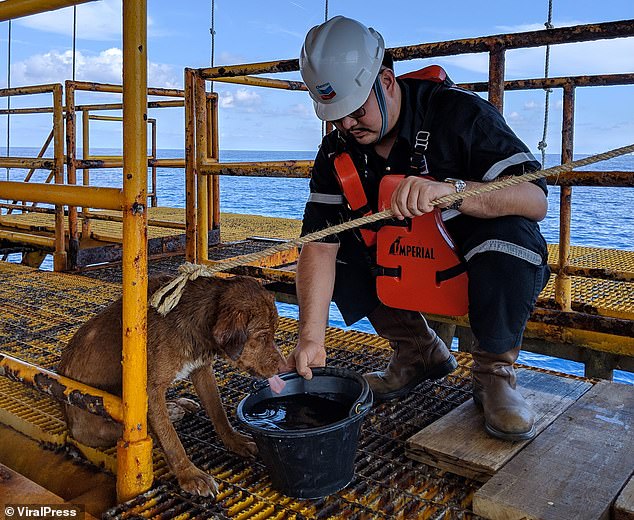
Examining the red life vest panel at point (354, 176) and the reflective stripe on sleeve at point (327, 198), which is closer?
the red life vest panel at point (354, 176)

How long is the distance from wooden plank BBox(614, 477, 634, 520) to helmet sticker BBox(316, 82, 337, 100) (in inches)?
61.2

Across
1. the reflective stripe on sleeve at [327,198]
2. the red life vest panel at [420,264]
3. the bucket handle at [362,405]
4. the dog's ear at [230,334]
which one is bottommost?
the bucket handle at [362,405]

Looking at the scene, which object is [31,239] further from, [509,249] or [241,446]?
[509,249]

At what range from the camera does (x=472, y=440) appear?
2342 mm

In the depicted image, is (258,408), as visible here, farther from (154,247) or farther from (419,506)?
(154,247)

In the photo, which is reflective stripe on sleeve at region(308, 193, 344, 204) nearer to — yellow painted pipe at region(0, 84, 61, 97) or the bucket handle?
the bucket handle

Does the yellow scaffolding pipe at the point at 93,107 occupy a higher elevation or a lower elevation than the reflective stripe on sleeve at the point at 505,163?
higher

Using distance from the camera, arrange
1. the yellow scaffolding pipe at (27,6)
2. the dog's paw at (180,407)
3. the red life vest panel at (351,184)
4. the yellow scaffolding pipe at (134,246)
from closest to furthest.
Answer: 1. the yellow scaffolding pipe at (134,246)
2. the yellow scaffolding pipe at (27,6)
3. the red life vest panel at (351,184)
4. the dog's paw at (180,407)

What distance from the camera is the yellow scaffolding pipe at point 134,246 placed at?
1.82 metres

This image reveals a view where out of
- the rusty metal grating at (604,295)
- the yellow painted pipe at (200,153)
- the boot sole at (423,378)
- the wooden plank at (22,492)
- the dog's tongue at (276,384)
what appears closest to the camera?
the wooden plank at (22,492)

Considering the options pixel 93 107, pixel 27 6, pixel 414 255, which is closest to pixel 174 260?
pixel 93 107

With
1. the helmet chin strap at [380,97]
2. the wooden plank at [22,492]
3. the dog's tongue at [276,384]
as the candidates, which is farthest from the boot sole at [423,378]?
the wooden plank at [22,492]

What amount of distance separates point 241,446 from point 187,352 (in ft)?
1.38

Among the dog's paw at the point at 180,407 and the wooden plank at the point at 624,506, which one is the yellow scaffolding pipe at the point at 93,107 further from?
the wooden plank at the point at 624,506
